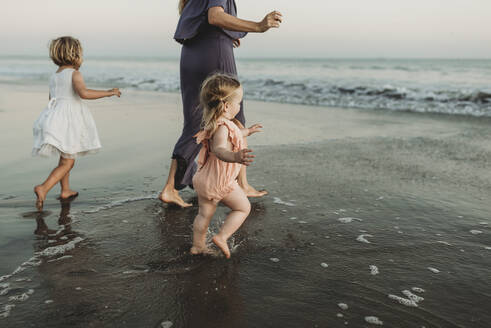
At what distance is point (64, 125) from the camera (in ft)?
11.6

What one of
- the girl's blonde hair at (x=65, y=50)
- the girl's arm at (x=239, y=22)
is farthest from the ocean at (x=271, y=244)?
the girl's arm at (x=239, y=22)

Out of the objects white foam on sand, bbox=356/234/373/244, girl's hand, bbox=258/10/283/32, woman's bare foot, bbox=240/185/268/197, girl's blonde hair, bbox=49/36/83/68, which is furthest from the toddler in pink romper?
girl's blonde hair, bbox=49/36/83/68

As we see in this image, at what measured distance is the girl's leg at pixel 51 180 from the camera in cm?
321

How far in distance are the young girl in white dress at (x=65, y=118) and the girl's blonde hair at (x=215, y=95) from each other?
1412mm

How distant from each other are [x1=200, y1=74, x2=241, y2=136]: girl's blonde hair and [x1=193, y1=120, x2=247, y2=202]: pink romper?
5cm

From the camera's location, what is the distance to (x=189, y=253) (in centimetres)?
244

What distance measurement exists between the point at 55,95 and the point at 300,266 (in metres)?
2.67

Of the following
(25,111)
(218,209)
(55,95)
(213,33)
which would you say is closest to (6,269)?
(218,209)

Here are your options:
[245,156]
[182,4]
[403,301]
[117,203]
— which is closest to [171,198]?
[117,203]

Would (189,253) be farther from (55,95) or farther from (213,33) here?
(55,95)

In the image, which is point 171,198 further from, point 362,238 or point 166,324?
point 166,324

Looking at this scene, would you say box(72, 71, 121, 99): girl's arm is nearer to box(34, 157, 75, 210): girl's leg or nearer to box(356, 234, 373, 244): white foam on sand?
box(34, 157, 75, 210): girl's leg

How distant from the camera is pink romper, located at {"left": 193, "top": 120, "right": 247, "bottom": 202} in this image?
7.70 ft

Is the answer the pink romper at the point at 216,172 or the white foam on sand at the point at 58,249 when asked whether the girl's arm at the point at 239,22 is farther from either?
the white foam on sand at the point at 58,249
